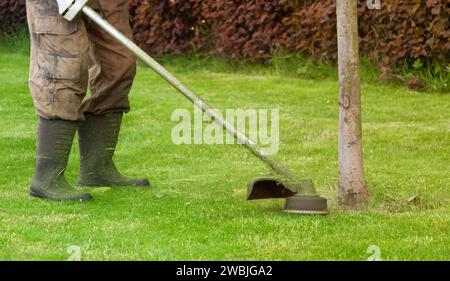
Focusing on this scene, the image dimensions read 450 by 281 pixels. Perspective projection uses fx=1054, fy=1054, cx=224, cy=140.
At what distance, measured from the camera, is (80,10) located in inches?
213

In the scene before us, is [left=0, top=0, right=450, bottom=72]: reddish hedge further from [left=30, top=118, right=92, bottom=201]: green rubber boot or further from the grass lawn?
[left=30, top=118, right=92, bottom=201]: green rubber boot

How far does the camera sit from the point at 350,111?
5453mm

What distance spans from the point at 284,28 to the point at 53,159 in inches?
252

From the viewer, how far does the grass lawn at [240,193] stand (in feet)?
15.0

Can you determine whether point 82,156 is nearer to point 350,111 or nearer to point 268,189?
point 268,189

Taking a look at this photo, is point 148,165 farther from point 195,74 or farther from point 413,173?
point 195,74

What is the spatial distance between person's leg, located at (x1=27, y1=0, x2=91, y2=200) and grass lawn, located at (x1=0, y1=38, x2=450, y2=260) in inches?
6.6

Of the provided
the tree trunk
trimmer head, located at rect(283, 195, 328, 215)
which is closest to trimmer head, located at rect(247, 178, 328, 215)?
trimmer head, located at rect(283, 195, 328, 215)

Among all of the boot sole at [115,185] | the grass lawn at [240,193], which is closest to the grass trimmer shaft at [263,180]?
the grass lawn at [240,193]

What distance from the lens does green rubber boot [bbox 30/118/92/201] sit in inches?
220

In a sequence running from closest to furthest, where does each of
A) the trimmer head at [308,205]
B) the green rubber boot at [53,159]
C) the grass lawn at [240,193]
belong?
the grass lawn at [240,193], the trimmer head at [308,205], the green rubber boot at [53,159]

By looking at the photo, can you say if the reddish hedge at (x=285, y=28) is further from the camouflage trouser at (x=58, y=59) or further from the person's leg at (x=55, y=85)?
the person's leg at (x=55, y=85)

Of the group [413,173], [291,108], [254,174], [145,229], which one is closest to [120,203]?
[145,229]
